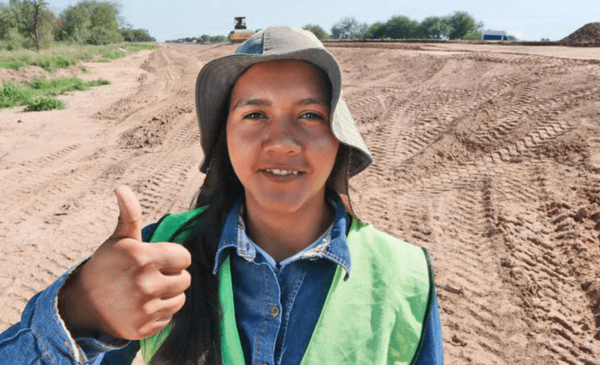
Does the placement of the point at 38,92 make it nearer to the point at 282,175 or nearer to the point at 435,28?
the point at 282,175

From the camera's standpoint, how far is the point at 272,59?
127cm

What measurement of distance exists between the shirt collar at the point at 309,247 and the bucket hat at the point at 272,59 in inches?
6.0

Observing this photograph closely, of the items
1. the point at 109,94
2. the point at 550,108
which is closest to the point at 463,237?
the point at 550,108

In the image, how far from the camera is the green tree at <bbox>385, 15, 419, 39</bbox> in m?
41.5

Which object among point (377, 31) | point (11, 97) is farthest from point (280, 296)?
point (377, 31)

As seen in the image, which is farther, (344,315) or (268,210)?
(268,210)

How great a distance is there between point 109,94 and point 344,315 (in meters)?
12.7

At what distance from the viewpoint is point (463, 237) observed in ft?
14.4

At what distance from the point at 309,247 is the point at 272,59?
544mm

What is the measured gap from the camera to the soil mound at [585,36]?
49.9 feet

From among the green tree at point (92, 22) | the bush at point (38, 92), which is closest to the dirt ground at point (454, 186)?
the bush at point (38, 92)

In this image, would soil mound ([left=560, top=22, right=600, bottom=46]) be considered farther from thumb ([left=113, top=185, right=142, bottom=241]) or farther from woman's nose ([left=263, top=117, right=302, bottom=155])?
thumb ([left=113, top=185, right=142, bottom=241])

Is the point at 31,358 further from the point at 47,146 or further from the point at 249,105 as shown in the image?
the point at 47,146

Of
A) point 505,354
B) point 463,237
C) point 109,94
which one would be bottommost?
point 505,354
